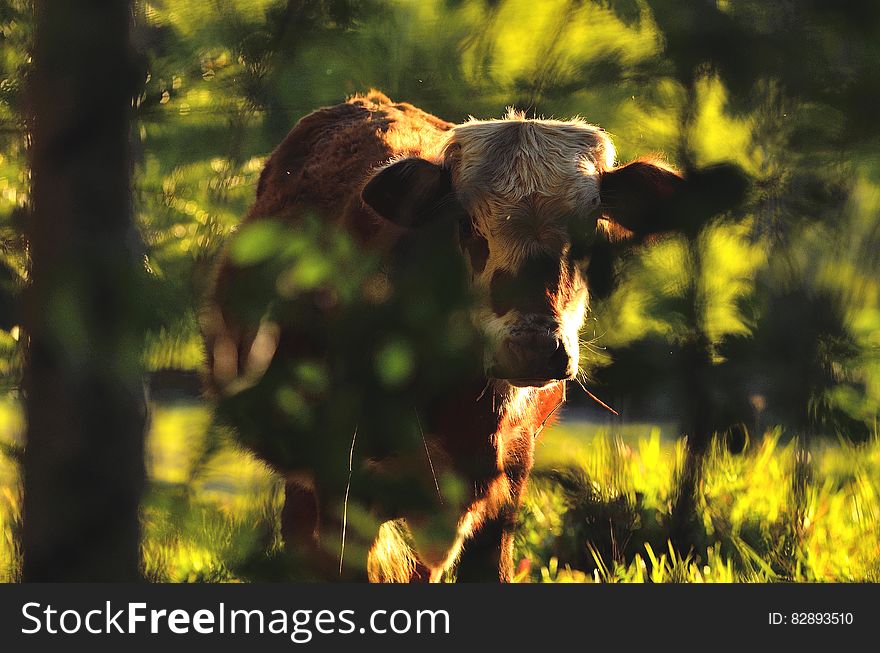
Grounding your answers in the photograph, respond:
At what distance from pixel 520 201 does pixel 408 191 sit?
1.23ft

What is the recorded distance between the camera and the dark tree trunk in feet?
6.56

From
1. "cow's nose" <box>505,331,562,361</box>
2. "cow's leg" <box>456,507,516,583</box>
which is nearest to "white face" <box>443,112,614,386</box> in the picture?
"cow's nose" <box>505,331,562,361</box>

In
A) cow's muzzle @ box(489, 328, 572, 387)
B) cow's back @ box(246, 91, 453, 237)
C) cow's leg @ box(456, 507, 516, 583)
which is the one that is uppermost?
cow's back @ box(246, 91, 453, 237)

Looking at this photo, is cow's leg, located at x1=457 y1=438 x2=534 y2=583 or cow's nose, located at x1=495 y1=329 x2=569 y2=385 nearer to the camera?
cow's nose, located at x1=495 y1=329 x2=569 y2=385

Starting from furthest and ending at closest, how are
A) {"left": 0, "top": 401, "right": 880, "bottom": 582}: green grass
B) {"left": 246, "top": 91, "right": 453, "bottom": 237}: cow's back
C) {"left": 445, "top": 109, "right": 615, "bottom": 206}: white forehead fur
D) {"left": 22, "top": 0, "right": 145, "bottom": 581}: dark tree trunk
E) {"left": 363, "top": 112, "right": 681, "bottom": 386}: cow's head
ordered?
{"left": 246, "top": 91, "right": 453, "bottom": 237}: cow's back < {"left": 0, "top": 401, "right": 880, "bottom": 582}: green grass < {"left": 445, "top": 109, "right": 615, "bottom": 206}: white forehead fur < {"left": 363, "top": 112, "right": 681, "bottom": 386}: cow's head < {"left": 22, "top": 0, "right": 145, "bottom": 581}: dark tree trunk

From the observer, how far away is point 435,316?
130cm

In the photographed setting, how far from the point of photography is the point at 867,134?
1472mm

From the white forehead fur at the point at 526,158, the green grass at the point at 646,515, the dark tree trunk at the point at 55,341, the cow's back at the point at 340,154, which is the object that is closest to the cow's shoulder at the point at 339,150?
the cow's back at the point at 340,154

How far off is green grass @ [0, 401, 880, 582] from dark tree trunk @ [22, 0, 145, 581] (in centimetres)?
15

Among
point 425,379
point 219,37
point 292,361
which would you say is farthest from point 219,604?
point 219,37

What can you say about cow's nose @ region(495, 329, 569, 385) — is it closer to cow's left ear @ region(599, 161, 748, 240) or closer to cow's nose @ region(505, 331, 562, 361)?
cow's nose @ region(505, 331, 562, 361)

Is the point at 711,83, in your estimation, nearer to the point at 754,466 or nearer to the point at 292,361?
the point at 292,361

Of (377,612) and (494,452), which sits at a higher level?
(494,452)

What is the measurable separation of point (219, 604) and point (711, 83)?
58.8 inches
